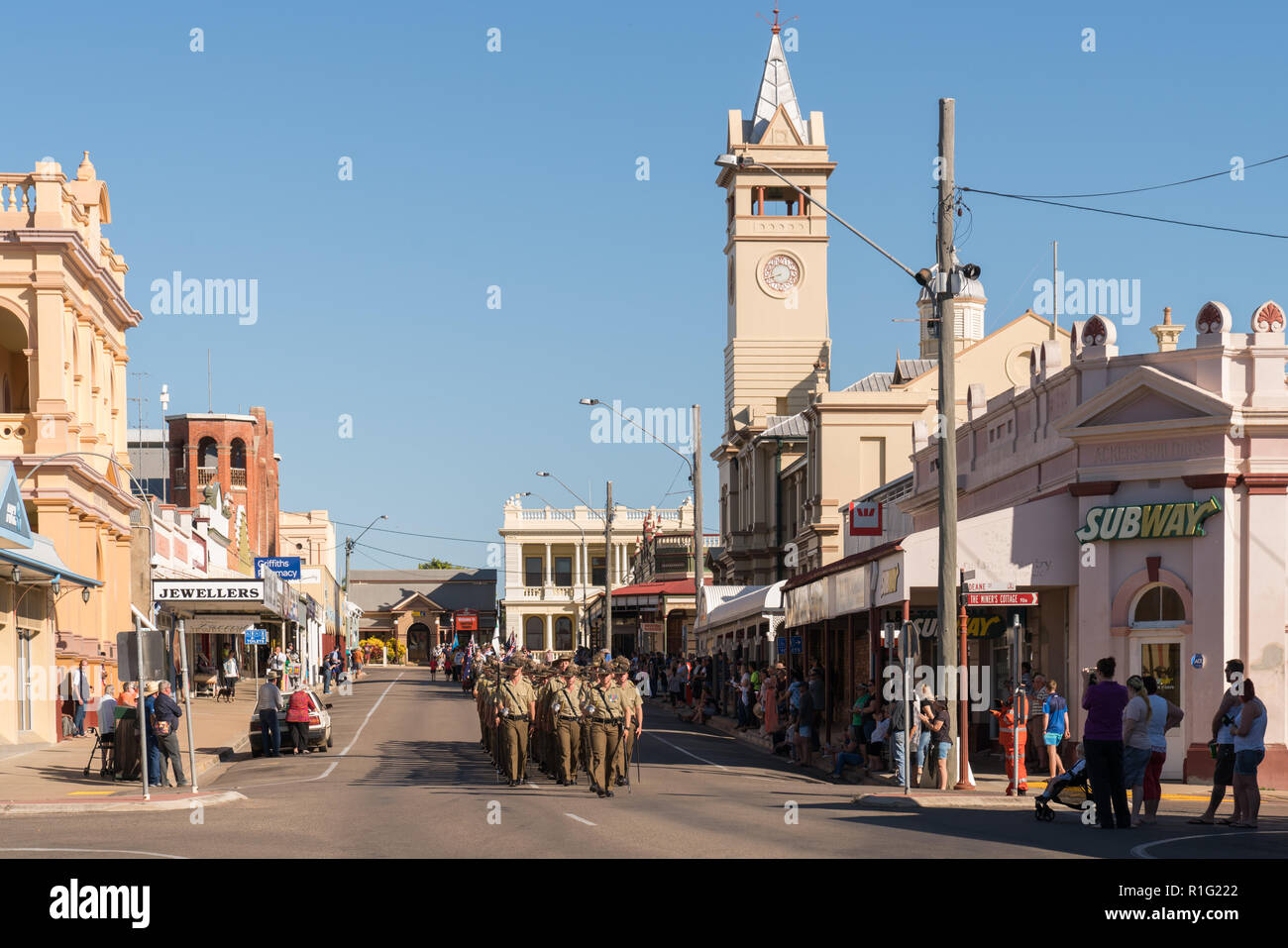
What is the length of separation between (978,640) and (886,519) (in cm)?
1193

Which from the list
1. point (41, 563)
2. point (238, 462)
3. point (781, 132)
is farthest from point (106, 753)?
point (238, 462)

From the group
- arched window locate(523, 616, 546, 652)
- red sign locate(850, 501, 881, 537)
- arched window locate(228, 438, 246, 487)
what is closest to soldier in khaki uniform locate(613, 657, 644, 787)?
red sign locate(850, 501, 881, 537)

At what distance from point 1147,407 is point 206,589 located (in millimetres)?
25408

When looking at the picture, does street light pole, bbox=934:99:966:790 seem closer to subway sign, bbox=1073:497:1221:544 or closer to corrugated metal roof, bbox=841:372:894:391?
subway sign, bbox=1073:497:1221:544

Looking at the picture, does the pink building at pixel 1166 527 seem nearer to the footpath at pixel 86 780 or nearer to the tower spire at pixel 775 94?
the footpath at pixel 86 780

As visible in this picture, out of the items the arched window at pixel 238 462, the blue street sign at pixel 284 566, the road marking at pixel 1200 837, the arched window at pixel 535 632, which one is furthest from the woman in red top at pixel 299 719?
the arched window at pixel 535 632

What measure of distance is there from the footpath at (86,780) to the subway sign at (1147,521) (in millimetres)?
14116

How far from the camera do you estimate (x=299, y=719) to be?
32844mm

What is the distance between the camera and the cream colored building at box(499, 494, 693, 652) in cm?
12262

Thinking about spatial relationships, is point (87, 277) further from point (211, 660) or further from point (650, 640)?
point (650, 640)

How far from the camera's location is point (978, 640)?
33.7 meters

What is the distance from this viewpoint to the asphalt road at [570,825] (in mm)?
15695

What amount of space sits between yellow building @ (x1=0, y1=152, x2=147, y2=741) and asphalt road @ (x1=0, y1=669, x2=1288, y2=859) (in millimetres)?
10090
